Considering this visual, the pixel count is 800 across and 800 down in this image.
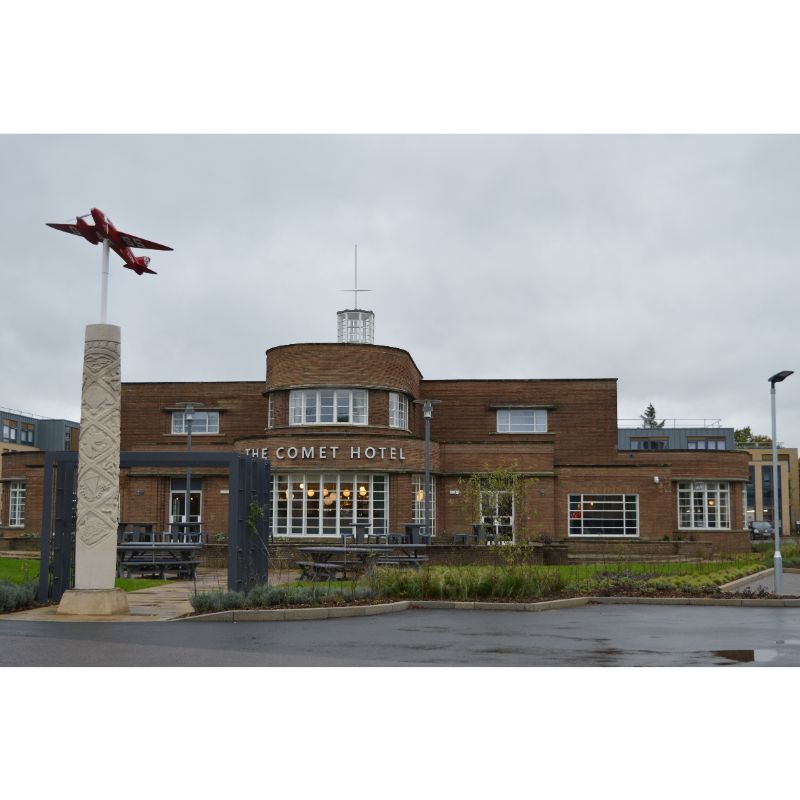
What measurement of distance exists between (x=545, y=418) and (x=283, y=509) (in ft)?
47.4

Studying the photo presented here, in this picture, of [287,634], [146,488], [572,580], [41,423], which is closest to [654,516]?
[572,580]

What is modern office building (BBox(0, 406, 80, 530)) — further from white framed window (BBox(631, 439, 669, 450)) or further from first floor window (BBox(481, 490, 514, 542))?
first floor window (BBox(481, 490, 514, 542))

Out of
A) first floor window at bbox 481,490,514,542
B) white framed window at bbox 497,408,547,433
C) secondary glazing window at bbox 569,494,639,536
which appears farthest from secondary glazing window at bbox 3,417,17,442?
secondary glazing window at bbox 569,494,639,536

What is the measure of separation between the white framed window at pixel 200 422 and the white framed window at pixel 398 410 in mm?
9903

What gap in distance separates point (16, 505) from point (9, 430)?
51.0 metres

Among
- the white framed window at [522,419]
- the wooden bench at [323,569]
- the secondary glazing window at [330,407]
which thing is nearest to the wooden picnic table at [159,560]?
the wooden bench at [323,569]

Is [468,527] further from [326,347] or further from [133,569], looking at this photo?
[133,569]

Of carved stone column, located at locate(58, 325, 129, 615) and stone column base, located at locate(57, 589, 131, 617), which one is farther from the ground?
carved stone column, located at locate(58, 325, 129, 615)

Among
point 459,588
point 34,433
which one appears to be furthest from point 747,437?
point 459,588

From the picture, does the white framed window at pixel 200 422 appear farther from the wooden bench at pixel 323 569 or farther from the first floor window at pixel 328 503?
the wooden bench at pixel 323 569

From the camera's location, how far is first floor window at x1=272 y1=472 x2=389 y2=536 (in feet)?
117

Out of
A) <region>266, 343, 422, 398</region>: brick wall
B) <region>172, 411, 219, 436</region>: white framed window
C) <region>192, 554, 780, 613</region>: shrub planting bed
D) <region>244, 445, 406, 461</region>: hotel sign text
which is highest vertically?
<region>266, 343, 422, 398</region>: brick wall

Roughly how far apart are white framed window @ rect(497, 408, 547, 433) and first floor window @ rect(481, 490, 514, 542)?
743 centimetres

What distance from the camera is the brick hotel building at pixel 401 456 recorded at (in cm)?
3575
